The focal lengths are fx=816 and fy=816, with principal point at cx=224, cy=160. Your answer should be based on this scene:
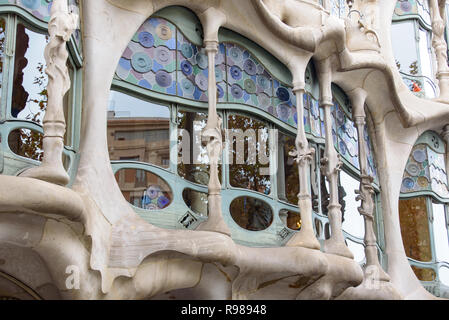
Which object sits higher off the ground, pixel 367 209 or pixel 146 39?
pixel 146 39

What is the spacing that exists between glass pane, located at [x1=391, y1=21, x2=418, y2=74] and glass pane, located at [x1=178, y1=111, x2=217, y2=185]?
20.8 feet

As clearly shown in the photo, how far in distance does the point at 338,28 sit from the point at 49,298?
5.46 meters

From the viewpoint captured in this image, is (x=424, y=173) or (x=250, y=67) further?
(x=424, y=173)

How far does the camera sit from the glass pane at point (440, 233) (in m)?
14.2

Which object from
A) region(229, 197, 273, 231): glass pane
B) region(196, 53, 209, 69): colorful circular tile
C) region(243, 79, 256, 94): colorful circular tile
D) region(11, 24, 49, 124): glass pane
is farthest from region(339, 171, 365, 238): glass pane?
region(11, 24, 49, 124): glass pane

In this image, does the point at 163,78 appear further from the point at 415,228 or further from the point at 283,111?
the point at 415,228

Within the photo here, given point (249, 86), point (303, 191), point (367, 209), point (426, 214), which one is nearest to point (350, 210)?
point (367, 209)

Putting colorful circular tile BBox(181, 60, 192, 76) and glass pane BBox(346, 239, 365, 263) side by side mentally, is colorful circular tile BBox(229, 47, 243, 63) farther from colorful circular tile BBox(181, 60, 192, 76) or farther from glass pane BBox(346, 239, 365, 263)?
glass pane BBox(346, 239, 365, 263)

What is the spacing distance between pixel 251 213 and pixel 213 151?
114cm

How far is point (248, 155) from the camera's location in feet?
35.0

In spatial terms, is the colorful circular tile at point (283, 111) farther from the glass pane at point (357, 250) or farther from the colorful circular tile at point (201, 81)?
the glass pane at point (357, 250)

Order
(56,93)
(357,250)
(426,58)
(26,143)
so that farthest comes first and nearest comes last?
(426,58), (357,250), (26,143), (56,93)
